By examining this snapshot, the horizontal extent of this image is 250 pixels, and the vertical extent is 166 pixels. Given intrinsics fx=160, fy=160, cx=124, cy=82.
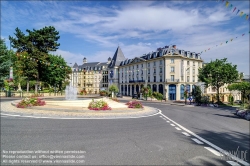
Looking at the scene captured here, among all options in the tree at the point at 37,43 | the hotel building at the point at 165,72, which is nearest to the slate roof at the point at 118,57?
the hotel building at the point at 165,72

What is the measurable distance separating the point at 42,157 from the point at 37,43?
41.4 m

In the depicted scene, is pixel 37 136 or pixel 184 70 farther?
pixel 184 70

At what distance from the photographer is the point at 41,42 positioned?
39.3m

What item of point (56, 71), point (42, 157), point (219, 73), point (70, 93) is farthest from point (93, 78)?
point (42, 157)

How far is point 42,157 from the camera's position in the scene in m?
5.33

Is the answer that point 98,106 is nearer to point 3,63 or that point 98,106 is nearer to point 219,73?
point 3,63

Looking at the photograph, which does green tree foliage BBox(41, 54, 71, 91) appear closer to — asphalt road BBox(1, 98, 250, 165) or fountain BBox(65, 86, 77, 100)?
fountain BBox(65, 86, 77, 100)

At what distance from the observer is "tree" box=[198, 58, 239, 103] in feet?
113

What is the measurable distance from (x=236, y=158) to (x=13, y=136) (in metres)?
9.33

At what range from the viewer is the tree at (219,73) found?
1357 inches

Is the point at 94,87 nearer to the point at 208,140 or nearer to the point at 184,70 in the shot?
the point at 184,70

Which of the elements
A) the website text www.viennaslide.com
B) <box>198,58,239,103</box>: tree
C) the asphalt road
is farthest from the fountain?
<box>198,58,239,103</box>: tree

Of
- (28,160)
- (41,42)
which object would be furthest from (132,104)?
(41,42)

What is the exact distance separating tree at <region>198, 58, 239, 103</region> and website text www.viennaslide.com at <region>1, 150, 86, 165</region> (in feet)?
119
